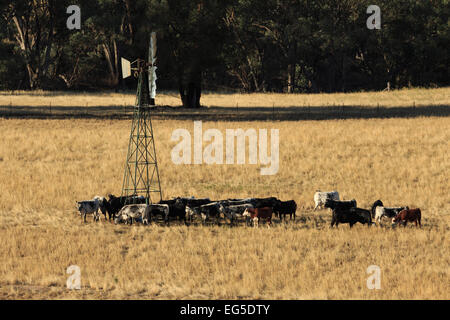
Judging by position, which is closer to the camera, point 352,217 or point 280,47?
point 352,217

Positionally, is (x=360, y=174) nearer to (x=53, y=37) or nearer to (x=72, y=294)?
(x=72, y=294)

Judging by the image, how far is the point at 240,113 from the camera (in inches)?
2854

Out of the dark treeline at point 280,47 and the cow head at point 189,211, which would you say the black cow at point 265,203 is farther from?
the dark treeline at point 280,47

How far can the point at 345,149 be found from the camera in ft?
151

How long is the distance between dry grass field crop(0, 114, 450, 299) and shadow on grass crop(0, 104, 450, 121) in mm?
21267

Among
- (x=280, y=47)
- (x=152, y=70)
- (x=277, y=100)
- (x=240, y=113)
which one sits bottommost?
(x=240, y=113)

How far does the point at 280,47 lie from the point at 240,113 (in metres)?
52.0

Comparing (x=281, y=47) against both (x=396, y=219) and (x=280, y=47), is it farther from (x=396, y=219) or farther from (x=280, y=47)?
(x=396, y=219)

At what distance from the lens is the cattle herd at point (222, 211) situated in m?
24.8

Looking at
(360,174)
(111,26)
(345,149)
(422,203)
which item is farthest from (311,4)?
(422,203)

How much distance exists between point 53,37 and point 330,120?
64288 mm

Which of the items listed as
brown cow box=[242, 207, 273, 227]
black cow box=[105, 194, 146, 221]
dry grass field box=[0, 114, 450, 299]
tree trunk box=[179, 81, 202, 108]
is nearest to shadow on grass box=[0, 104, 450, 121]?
tree trunk box=[179, 81, 202, 108]

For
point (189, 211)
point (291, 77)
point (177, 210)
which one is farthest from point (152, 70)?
point (291, 77)

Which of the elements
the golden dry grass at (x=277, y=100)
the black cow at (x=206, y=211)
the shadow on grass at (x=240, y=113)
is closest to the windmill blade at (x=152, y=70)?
the black cow at (x=206, y=211)
